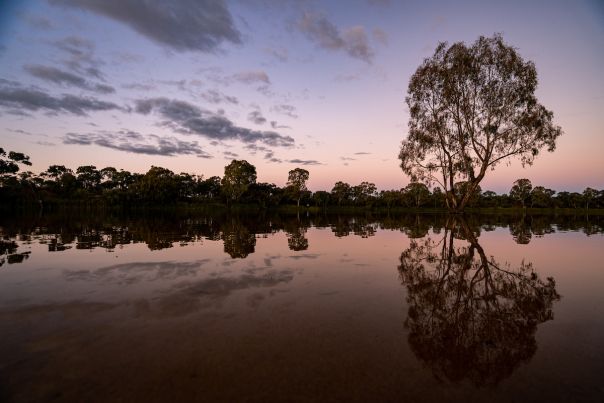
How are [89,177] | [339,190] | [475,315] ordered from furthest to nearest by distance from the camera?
[339,190]
[89,177]
[475,315]

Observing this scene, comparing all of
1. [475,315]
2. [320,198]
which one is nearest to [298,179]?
[320,198]

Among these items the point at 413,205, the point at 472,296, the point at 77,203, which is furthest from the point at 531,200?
the point at 77,203

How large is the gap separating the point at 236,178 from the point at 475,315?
80.0 m

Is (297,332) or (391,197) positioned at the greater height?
(391,197)

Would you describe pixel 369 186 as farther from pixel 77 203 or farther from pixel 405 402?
pixel 405 402

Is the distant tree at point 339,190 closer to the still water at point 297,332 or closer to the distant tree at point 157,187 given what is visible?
the distant tree at point 157,187

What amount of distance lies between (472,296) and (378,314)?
7.08 feet

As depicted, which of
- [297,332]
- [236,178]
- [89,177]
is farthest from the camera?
[89,177]

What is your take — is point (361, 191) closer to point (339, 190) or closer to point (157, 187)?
point (339, 190)

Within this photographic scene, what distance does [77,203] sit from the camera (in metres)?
79.1

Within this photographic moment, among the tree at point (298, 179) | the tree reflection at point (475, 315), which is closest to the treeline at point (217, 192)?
the tree at point (298, 179)

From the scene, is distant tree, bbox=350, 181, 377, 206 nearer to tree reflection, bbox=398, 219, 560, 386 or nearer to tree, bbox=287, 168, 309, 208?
tree, bbox=287, 168, 309, 208

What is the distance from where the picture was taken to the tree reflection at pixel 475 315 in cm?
341

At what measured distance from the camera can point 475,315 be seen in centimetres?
479
